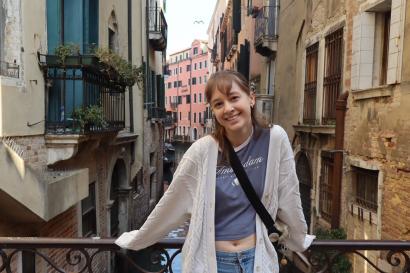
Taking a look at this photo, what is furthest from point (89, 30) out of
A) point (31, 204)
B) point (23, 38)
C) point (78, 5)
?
point (31, 204)

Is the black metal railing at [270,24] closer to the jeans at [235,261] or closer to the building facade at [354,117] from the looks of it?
the building facade at [354,117]

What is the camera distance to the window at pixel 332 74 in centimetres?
842

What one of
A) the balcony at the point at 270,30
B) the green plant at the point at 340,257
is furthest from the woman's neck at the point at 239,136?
the balcony at the point at 270,30

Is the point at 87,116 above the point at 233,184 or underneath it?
above

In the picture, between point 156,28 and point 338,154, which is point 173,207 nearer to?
point 338,154

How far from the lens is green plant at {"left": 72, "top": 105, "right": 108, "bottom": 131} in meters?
6.38

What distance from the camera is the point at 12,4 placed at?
5.26m

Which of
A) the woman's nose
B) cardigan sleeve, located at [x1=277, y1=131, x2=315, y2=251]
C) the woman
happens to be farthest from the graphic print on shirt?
the woman's nose

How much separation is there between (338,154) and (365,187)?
90 cm

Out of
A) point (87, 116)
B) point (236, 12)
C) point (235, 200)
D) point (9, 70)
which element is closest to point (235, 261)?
point (235, 200)

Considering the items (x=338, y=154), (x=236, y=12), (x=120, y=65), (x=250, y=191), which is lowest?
(x=338, y=154)

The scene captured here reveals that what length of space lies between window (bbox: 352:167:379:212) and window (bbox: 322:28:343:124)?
1.48 metres

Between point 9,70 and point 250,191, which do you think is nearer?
point 250,191

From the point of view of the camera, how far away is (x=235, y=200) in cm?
196
